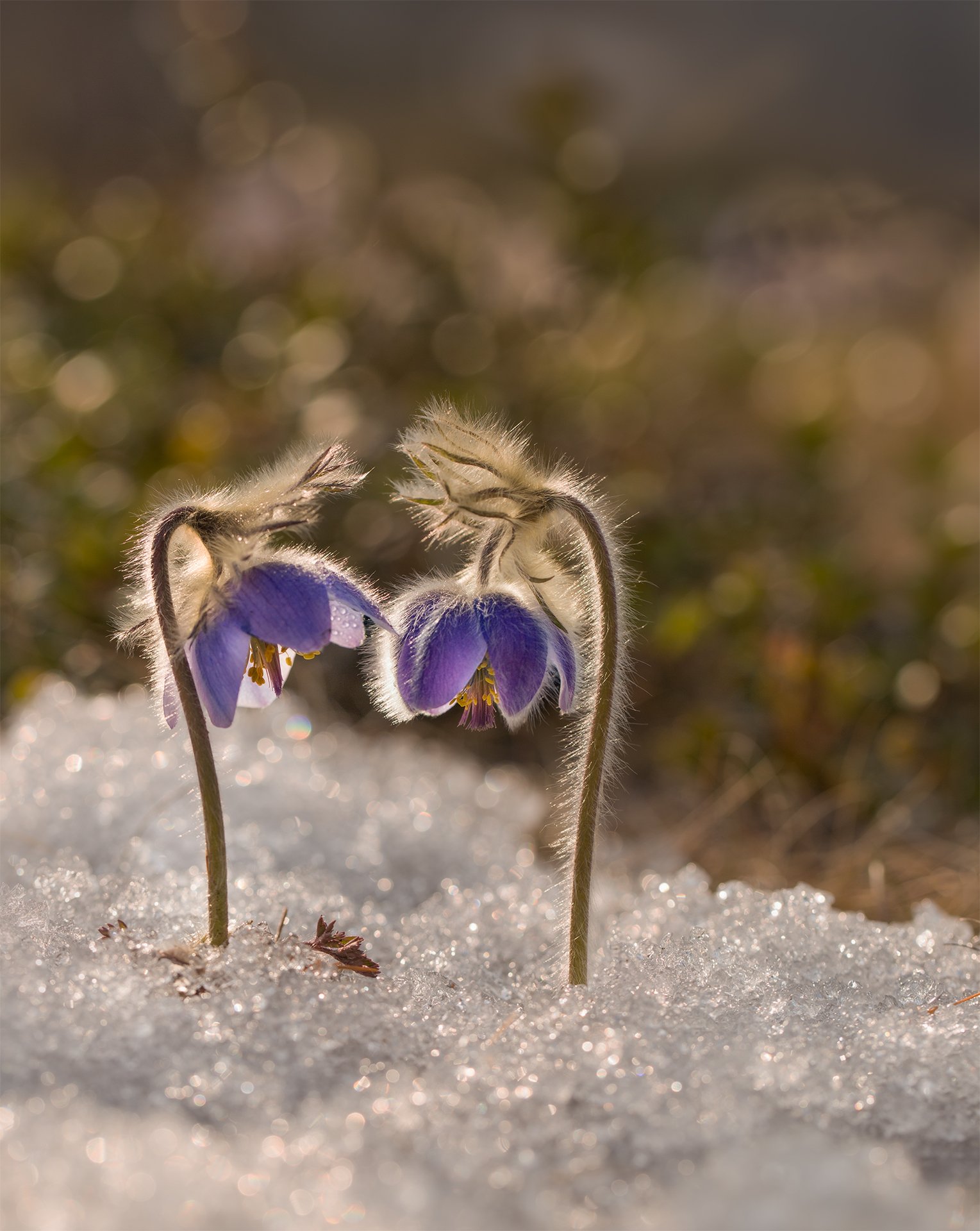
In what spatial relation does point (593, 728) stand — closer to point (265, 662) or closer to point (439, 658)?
point (439, 658)

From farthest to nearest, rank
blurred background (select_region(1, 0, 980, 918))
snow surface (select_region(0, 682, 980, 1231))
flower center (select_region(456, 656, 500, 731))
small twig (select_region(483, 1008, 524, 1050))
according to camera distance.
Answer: blurred background (select_region(1, 0, 980, 918)) → flower center (select_region(456, 656, 500, 731)) → small twig (select_region(483, 1008, 524, 1050)) → snow surface (select_region(0, 682, 980, 1231))

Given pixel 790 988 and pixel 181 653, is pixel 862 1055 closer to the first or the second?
pixel 790 988

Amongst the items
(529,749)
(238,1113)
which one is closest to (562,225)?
(529,749)

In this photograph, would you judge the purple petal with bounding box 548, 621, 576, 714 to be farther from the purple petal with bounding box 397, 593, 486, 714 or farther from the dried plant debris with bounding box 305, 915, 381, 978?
the dried plant debris with bounding box 305, 915, 381, 978

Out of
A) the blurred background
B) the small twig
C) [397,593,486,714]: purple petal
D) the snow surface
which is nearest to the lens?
the snow surface

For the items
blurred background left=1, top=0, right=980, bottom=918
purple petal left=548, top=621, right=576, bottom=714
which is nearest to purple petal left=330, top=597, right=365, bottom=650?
purple petal left=548, top=621, right=576, bottom=714

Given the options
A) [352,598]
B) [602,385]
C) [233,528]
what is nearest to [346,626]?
[352,598]

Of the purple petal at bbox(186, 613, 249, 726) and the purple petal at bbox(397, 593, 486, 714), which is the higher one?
the purple petal at bbox(397, 593, 486, 714)

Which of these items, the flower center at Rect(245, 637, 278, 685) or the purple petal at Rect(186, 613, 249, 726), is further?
the flower center at Rect(245, 637, 278, 685)

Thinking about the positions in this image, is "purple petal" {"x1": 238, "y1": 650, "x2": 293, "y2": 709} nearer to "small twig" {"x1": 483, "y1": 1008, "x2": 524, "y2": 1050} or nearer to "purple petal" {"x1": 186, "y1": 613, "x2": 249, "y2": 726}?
"purple petal" {"x1": 186, "y1": 613, "x2": 249, "y2": 726}

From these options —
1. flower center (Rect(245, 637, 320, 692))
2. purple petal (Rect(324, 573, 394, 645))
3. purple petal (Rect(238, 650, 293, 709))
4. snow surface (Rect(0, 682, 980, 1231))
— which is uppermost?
purple petal (Rect(324, 573, 394, 645))
